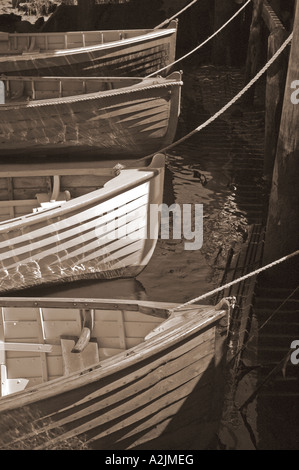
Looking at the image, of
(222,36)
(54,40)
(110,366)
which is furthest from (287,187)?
(222,36)

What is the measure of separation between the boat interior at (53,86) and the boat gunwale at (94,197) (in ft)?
9.02

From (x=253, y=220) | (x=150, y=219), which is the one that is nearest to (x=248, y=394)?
(x=150, y=219)

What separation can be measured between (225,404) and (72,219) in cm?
308

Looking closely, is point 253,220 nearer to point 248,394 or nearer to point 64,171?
point 64,171

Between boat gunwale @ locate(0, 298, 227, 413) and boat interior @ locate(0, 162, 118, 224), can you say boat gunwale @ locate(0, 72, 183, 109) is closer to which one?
boat interior @ locate(0, 162, 118, 224)

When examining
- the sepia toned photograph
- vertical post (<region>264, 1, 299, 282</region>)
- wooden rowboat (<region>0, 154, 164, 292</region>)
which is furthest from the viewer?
wooden rowboat (<region>0, 154, 164, 292</region>)

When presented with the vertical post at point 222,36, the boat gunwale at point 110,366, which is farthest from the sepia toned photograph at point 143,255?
the vertical post at point 222,36

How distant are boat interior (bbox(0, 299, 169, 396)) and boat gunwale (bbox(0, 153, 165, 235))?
1.47 m

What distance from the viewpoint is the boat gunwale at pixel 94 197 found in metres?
8.62

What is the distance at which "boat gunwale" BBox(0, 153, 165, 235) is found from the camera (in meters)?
8.62

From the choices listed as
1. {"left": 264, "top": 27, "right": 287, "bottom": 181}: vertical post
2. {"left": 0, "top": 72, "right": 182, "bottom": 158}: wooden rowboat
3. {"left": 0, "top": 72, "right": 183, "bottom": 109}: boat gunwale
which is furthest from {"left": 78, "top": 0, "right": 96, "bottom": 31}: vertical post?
{"left": 264, "top": 27, "right": 287, "bottom": 181}: vertical post

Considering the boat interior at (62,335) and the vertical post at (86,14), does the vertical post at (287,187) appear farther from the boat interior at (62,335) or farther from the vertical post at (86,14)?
the vertical post at (86,14)

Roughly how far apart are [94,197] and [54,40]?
21.3ft

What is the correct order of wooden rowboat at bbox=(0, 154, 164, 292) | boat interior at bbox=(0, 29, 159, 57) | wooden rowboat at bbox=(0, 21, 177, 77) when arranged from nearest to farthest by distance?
wooden rowboat at bbox=(0, 154, 164, 292) < wooden rowboat at bbox=(0, 21, 177, 77) < boat interior at bbox=(0, 29, 159, 57)
